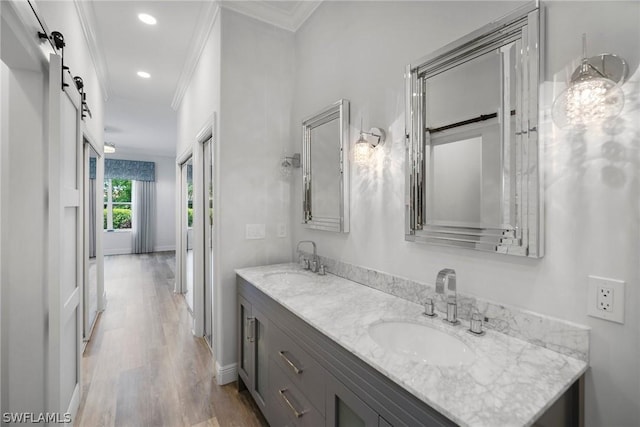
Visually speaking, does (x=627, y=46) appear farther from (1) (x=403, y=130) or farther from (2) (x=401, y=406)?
(2) (x=401, y=406)

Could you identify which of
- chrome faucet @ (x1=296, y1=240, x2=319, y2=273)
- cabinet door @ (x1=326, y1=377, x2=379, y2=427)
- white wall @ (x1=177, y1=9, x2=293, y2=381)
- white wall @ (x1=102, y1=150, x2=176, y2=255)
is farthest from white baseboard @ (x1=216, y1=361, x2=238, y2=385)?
white wall @ (x1=102, y1=150, x2=176, y2=255)

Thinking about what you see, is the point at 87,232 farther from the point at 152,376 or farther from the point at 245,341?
the point at 245,341

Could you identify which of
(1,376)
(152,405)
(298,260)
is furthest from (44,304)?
(298,260)

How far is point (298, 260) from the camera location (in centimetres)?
247

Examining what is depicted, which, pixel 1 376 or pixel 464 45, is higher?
pixel 464 45

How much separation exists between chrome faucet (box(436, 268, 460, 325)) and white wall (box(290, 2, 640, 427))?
0.11m

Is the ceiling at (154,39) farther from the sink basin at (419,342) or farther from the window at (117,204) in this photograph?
the window at (117,204)

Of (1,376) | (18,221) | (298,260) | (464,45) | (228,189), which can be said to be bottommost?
(1,376)

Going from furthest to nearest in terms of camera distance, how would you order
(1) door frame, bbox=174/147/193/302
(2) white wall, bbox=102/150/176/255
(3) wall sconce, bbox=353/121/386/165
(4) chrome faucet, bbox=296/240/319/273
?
(2) white wall, bbox=102/150/176/255 → (1) door frame, bbox=174/147/193/302 → (4) chrome faucet, bbox=296/240/319/273 → (3) wall sconce, bbox=353/121/386/165

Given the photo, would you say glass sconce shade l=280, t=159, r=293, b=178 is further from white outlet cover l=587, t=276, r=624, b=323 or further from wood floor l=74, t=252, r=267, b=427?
white outlet cover l=587, t=276, r=624, b=323

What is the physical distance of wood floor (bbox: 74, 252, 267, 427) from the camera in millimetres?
1916

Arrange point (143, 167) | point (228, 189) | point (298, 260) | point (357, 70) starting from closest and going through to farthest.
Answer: point (357, 70)
point (228, 189)
point (298, 260)
point (143, 167)

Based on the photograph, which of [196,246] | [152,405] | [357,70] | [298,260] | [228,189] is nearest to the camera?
[357,70]

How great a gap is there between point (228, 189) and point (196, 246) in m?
1.10
